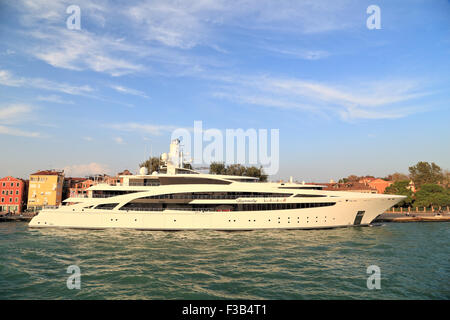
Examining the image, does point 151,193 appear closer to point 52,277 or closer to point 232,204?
point 232,204

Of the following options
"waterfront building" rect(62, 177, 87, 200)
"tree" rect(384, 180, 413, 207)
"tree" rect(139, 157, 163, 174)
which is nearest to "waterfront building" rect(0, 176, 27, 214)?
"waterfront building" rect(62, 177, 87, 200)

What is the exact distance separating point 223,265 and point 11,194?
154 feet

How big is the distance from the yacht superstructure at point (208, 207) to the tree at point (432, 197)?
105ft

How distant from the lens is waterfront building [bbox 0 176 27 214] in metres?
44.4

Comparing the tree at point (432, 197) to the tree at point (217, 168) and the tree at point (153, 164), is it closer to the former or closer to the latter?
the tree at point (217, 168)

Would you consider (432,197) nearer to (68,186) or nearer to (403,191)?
(403,191)

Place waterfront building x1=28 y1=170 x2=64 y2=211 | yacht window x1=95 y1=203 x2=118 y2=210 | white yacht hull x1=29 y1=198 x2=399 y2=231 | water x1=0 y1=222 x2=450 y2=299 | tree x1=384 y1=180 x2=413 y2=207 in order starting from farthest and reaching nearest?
tree x1=384 y1=180 x2=413 y2=207
waterfront building x1=28 y1=170 x2=64 y2=211
yacht window x1=95 y1=203 x2=118 y2=210
white yacht hull x1=29 y1=198 x2=399 y2=231
water x1=0 y1=222 x2=450 y2=299

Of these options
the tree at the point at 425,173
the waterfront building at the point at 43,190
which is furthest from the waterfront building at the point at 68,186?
the tree at the point at 425,173

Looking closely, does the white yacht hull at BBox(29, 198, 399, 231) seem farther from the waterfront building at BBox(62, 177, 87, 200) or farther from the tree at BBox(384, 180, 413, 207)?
the tree at BBox(384, 180, 413, 207)

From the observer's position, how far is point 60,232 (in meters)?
24.4

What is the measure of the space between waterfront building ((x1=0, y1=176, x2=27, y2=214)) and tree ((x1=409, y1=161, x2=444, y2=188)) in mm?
85922
